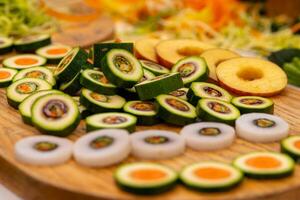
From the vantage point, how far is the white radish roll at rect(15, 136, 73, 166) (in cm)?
269

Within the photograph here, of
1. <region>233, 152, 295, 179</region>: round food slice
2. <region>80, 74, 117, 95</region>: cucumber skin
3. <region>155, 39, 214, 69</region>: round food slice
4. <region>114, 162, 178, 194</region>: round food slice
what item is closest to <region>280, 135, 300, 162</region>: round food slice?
<region>233, 152, 295, 179</region>: round food slice

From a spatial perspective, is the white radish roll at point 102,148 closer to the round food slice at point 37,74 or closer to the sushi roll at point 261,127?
the sushi roll at point 261,127

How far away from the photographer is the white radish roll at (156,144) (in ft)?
9.03

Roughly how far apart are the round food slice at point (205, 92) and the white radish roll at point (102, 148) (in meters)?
0.58

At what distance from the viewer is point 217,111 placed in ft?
10.3

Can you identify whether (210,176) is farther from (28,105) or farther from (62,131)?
(28,105)

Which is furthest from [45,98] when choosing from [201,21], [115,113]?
[201,21]

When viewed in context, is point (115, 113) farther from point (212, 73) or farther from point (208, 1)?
→ point (208, 1)

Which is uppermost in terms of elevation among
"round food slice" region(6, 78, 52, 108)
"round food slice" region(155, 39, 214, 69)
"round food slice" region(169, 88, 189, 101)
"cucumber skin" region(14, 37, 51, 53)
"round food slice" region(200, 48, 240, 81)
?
"cucumber skin" region(14, 37, 51, 53)

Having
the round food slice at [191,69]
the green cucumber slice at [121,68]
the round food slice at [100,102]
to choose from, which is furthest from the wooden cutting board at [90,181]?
the round food slice at [191,69]

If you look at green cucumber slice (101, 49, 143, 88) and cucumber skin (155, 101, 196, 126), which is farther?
green cucumber slice (101, 49, 143, 88)

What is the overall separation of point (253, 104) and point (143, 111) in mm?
638

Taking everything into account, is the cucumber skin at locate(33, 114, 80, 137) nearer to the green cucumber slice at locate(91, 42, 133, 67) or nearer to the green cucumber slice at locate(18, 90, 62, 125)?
the green cucumber slice at locate(18, 90, 62, 125)

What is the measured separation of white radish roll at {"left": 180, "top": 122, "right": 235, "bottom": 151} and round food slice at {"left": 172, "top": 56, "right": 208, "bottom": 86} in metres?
0.58
